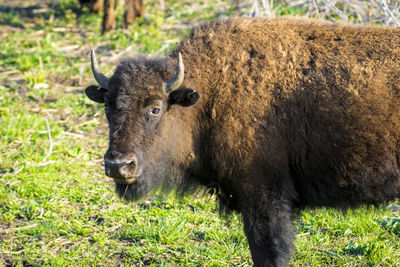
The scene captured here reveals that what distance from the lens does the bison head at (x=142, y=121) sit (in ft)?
14.2

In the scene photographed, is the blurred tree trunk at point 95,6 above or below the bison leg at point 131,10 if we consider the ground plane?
below

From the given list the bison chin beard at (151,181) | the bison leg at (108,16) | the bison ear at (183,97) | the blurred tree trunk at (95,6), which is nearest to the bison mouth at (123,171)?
the bison chin beard at (151,181)

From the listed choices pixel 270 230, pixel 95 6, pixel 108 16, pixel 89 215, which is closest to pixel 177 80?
pixel 270 230

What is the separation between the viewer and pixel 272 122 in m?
4.50

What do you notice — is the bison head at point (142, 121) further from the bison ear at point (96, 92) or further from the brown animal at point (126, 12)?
the brown animal at point (126, 12)

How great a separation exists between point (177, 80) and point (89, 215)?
106 inches

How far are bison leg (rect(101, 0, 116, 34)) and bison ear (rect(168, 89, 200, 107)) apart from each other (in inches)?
357

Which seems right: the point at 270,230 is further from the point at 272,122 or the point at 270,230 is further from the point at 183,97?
the point at 183,97

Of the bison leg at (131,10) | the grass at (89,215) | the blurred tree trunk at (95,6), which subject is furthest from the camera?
the blurred tree trunk at (95,6)

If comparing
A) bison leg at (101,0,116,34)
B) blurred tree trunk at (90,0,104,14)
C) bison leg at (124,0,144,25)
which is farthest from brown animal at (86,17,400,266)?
blurred tree trunk at (90,0,104,14)

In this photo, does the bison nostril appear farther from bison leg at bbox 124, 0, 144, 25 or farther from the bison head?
bison leg at bbox 124, 0, 144, 25

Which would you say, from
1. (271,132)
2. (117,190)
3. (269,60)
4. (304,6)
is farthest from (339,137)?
(304,6)

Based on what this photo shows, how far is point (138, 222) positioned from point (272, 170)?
2.30 meters

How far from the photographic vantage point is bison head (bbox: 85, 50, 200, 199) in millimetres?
4336
